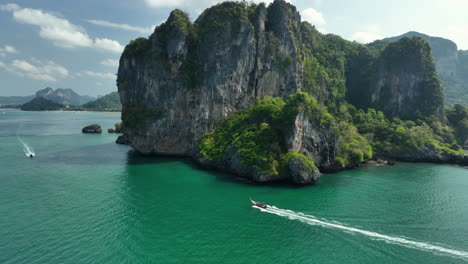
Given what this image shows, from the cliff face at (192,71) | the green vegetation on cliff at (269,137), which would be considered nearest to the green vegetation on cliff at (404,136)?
the green vegetation on cliff at (269,137)

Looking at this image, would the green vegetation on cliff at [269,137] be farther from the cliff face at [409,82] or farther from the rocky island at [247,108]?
the cliff face at [409,82]

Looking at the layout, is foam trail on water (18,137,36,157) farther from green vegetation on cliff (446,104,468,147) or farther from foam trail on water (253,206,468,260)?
green vegetation on cliff (446,104,468,147)

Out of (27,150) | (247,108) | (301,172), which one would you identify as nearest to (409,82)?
(247,108)

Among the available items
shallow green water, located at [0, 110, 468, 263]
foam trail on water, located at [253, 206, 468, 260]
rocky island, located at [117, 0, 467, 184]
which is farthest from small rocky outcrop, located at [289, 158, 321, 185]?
foam trail on water, located at [253, 206, 468, 260]

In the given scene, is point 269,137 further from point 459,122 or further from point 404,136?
point 459,122

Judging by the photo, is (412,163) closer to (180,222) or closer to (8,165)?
(180,222)


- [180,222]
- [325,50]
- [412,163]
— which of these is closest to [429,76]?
[325,50]
